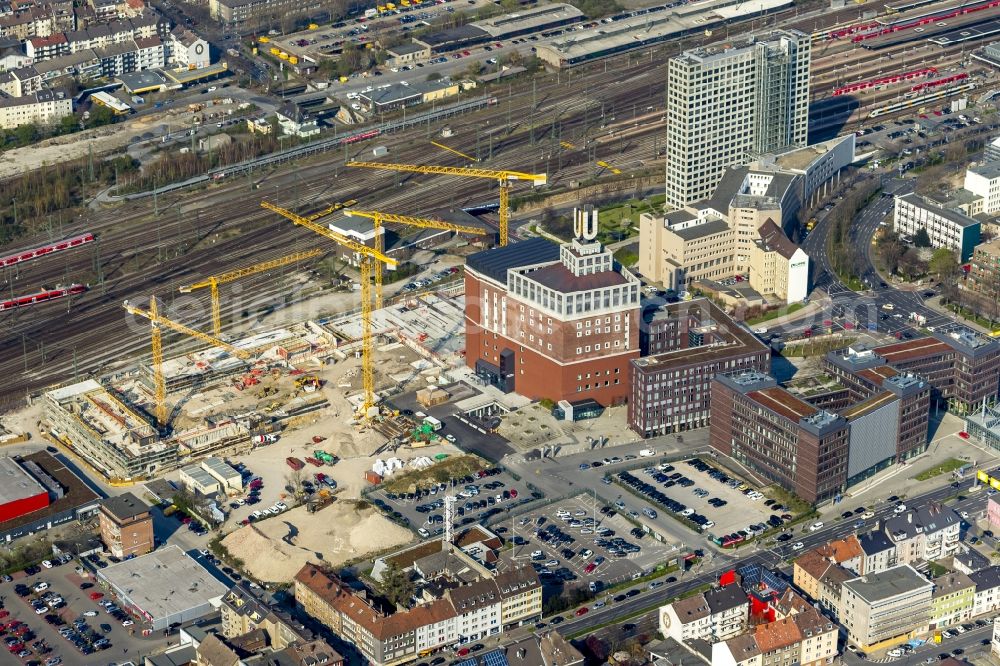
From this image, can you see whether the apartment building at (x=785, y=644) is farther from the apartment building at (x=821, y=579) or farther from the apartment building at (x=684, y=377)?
the apartment building at (x=684, y=377)

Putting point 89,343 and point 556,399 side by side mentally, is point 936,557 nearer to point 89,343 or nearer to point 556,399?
point 556,399

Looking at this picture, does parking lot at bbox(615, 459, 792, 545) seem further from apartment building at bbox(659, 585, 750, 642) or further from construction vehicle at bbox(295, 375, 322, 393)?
construction vehicle at bbox(295, 375, 322, 393)

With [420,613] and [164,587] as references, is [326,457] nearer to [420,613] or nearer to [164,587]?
[164,587]

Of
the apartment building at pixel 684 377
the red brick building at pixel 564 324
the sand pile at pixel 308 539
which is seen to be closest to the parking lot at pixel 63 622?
the sand pile at pixel 308 539

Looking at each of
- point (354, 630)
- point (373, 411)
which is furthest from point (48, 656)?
point (373, 411)

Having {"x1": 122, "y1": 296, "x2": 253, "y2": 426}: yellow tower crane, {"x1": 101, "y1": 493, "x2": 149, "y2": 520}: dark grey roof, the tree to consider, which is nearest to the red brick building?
{"x1": 122, "y1": 296, "x2": 253, "y2": 426}: yellow tower crane

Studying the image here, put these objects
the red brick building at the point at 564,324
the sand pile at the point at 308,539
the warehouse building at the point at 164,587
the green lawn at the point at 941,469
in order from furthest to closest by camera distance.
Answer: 1. the red brick building at the point at 564,324
2. the green lawn at the point at 941,469
3. the sand pile at the point at 308,539
4. the warehouse building at the point at 164,587

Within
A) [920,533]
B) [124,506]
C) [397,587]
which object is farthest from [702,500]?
[124,506]
